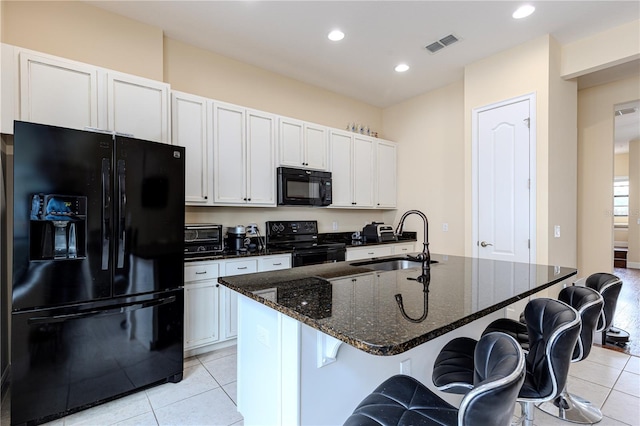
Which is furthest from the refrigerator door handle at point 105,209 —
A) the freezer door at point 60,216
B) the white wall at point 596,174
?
the white wall at point 596,174

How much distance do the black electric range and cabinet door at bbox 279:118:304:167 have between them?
2.53ft

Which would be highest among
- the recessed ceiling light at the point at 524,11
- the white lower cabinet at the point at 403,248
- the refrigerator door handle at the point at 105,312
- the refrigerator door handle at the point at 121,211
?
the recessed ceiling light at the point at 524,11

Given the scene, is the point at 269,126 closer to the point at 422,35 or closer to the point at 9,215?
the point at 422,35

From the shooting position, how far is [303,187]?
378 cm

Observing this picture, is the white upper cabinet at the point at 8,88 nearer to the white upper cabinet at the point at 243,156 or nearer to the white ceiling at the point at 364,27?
the white ceiling at the point at 364,27

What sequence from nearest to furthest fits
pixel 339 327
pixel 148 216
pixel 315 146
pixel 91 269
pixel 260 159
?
pixel 339 327, pixel 91 269, pixel 148 216, pixel 260 159, pixel 315 146

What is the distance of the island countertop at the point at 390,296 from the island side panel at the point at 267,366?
158mm

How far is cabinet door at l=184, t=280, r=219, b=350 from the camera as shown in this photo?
8.97 feet

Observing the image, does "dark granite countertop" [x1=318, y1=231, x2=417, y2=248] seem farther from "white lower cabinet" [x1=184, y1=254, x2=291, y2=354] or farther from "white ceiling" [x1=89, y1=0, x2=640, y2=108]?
"white ceiling" [x1=89, y1=0, x2=640, y2=108]

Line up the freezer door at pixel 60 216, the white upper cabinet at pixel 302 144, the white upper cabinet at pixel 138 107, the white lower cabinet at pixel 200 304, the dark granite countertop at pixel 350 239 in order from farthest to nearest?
the dark granite countertop at pixel 350 239
the white upper cabinet at pixel 302 144
the white lower cabinet at pixel 200 304
the white upper cabinet at pixel 138 107
the freezer door at pixel 60 216

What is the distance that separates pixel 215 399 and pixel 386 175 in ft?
12.1

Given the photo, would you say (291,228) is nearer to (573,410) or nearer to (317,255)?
(317,255)

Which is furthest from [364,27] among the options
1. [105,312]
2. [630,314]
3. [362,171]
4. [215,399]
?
[630,314]

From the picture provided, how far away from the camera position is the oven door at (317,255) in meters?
3.40
